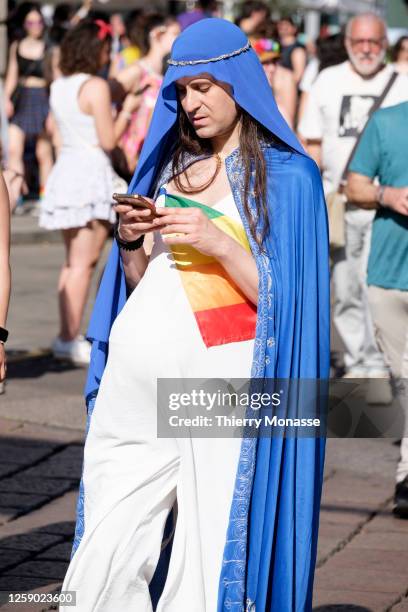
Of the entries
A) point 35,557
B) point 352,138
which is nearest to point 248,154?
point 35,557

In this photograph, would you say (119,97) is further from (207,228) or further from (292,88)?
(207,228)

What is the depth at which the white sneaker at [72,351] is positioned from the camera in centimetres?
920

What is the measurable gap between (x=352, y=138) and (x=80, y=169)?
1.75 meters

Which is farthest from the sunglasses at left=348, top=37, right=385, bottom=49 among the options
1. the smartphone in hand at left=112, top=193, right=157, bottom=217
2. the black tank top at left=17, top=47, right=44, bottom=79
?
the black tank top at left=17, top=47, right=44, bottom=79

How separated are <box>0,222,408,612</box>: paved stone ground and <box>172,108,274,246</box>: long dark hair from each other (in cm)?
160

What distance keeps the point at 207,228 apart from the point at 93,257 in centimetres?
566

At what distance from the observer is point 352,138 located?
847 centimetres

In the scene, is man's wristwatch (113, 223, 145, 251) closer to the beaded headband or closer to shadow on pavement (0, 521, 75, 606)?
the beaded headband

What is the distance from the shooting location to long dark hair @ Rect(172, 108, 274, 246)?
12.5 feet

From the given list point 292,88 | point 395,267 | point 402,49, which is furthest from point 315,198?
point 402,49

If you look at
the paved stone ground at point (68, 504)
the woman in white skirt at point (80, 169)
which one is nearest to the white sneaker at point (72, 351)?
the woman in white skirt at point (80, 169)

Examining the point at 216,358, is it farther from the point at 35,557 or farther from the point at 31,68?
the point at 31,68

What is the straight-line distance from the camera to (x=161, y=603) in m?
3.72

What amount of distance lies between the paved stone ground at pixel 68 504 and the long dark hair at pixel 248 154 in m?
1.60
